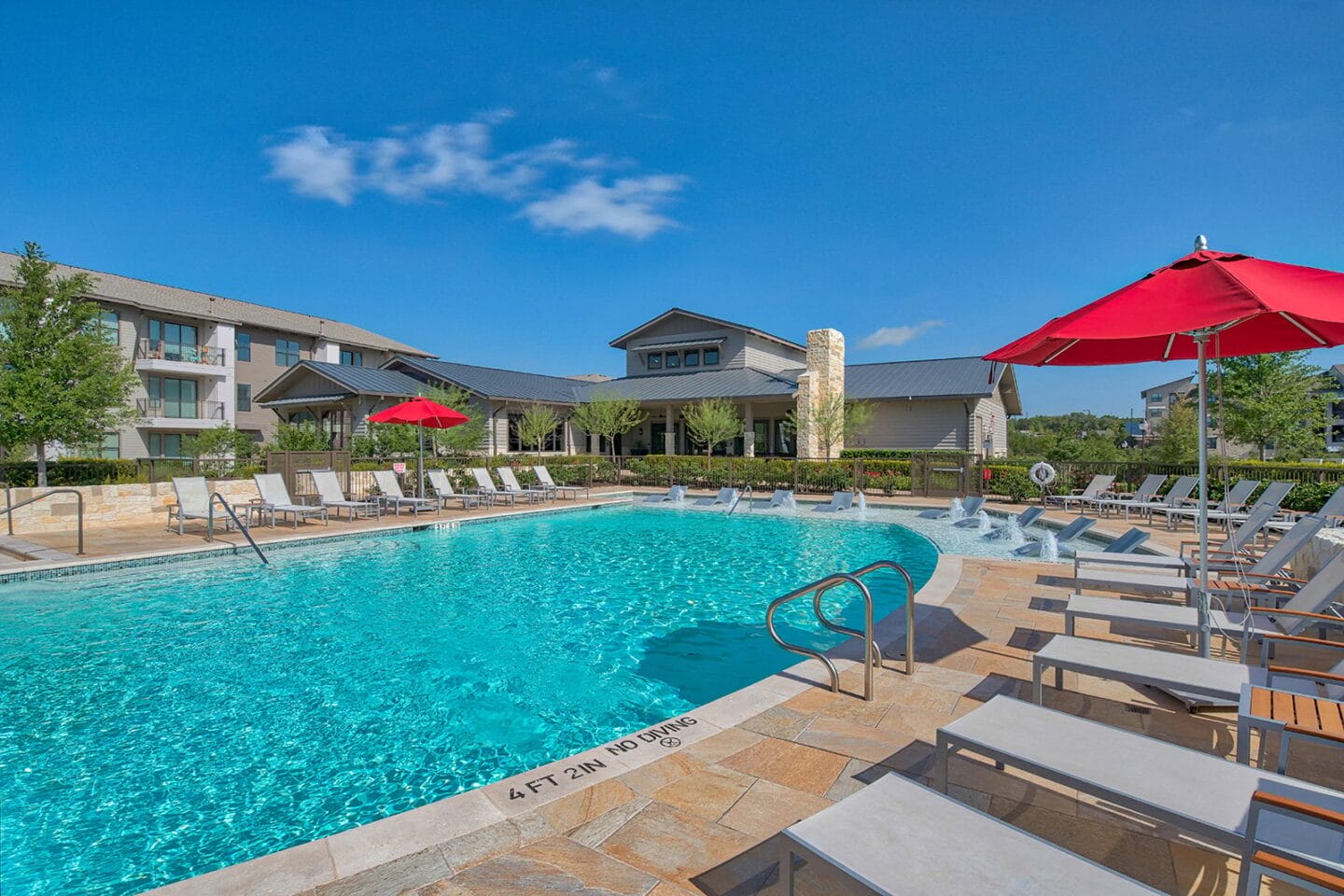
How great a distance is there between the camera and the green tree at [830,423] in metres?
23.7

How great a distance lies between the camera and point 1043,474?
57.4ft

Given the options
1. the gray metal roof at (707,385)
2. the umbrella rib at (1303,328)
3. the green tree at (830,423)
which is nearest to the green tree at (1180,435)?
the green tree at (830,423)

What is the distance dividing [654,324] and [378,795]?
31.8m

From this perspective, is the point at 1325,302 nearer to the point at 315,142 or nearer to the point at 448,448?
the point at 315,142

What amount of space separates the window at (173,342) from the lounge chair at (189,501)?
21263 mm

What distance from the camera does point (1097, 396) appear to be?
31500mm

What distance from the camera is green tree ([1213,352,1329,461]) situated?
21359mm

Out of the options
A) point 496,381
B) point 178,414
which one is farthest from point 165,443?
point 496,381

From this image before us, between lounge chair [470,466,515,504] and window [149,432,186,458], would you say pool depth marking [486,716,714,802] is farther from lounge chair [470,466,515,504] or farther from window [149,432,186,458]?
window [149,432,186,458]

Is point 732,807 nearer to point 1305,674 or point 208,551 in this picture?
point 1305,674

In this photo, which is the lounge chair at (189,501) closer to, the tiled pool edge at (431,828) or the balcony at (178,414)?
the tiled pool edge at (431,828)

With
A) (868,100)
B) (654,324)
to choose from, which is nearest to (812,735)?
(868,100)

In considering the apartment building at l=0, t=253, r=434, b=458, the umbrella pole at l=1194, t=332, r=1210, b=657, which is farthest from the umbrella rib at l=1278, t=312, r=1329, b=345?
the apartment building at l=0, t=253, r=434, b=458

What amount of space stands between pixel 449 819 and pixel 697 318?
31725 mm
